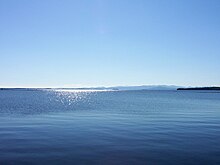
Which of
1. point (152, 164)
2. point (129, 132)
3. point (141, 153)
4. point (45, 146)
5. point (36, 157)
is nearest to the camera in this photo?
point (152, 164)

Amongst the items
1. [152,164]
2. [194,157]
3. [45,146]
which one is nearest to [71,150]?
[45,146]

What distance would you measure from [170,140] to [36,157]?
39.6ft

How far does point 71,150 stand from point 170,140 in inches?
366

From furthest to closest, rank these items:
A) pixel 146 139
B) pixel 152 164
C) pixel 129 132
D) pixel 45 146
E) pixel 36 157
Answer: pixel 129 132 → pixel 146 139 → pixel 45 146 → pixel 36 157 → pixel 152 164

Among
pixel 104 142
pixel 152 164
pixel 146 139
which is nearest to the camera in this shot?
pixel 152 164

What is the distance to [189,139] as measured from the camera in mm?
23141

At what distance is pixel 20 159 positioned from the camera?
624 inches

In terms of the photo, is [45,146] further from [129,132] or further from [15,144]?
[129,132]

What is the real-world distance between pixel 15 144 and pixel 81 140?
5.60 metres

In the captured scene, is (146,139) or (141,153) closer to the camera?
(141,153)

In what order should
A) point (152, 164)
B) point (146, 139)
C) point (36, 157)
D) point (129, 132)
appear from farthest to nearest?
1. point (129, 132)
2. point (146, 139)
3. point (36, 157)
4. point (152, 164)

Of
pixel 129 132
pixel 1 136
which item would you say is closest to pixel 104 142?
pixel 129 132

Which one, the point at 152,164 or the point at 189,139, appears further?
the point at 189,139

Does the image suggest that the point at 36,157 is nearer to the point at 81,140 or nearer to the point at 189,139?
the point at 81,140
